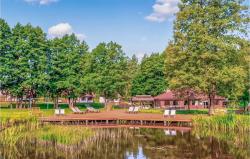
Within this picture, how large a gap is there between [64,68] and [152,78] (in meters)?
18.7

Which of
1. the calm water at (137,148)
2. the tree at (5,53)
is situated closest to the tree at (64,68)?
the tree at (5,53)

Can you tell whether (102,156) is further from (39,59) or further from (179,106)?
(179,106)

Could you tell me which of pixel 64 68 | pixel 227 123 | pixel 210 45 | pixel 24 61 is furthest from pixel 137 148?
pixel 64 68

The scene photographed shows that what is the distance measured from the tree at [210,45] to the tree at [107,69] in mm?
19813

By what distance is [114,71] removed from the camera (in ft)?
193

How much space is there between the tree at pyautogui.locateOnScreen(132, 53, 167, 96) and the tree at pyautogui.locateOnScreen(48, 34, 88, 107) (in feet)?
48.3

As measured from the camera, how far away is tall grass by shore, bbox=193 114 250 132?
24109 millimetres

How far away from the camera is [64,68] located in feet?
173

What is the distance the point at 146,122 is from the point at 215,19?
45.9 feet

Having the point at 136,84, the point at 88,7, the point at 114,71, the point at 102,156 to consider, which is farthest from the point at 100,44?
the point at 102,156

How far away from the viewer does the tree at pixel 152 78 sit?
6388 cm

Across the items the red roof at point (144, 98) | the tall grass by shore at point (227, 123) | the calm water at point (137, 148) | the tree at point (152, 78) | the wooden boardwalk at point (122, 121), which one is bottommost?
the calm water at point (137, 148)

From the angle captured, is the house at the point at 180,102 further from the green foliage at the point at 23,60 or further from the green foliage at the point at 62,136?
the green foliage at the point at 62,136

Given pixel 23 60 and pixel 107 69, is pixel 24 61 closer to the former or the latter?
pixel 23 60
